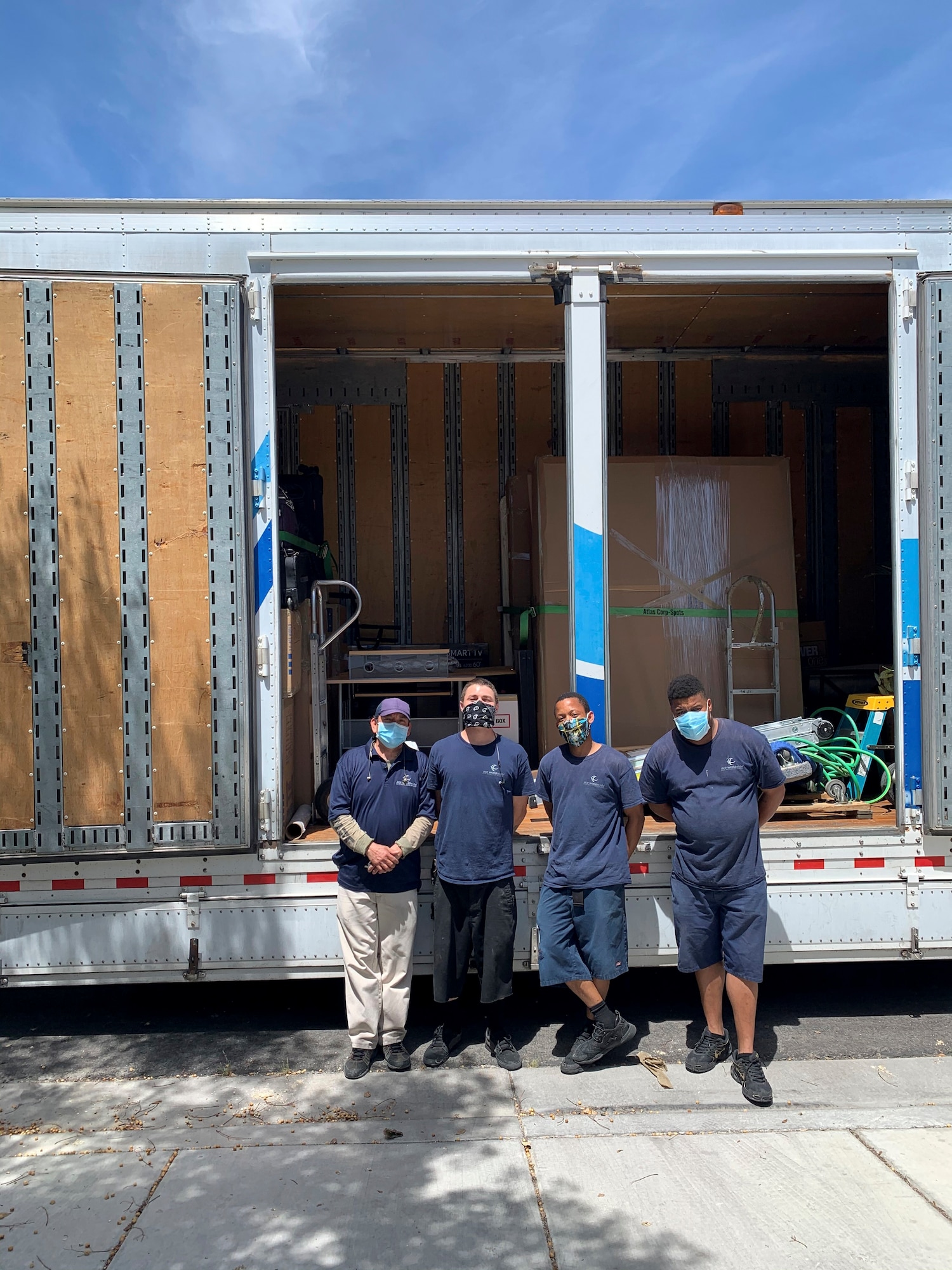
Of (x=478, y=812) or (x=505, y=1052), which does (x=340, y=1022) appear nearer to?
(x=505, y=1052)

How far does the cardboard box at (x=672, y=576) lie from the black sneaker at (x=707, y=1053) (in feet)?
6.18

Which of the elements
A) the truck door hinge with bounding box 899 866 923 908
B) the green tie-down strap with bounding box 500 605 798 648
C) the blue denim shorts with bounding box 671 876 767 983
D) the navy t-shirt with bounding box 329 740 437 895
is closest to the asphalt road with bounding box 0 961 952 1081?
the blue denim shorts with bounding box 671 876 767 983

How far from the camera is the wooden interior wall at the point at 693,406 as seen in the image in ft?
21.4

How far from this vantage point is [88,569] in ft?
12.1

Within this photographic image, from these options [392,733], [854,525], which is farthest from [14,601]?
[854,525]

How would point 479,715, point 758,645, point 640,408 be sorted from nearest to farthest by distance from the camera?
point 479,715 → point 758,645 → point 640,408

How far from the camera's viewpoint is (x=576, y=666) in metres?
3.92

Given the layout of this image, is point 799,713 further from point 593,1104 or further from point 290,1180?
point 290,1180

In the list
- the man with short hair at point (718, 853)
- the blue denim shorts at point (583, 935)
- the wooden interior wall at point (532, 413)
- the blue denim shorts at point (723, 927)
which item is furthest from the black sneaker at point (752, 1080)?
the wooden interior wall at point (532, 413)

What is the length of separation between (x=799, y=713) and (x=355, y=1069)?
3.44m

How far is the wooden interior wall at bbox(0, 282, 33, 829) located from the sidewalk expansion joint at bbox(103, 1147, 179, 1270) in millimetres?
1414

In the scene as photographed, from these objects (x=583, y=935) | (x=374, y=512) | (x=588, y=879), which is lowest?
(x=583, y=935)

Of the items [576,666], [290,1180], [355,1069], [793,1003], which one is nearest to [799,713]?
[793,1003]

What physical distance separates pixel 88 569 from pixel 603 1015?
9.35 ft
